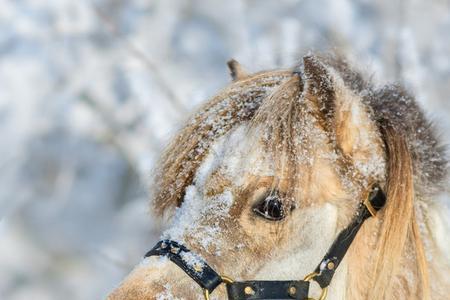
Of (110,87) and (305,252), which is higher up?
(110,87)

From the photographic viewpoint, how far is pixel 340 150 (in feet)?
6.21

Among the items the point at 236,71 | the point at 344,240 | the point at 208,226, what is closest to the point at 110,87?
the point at 236,71

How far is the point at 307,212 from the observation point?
5.93ft

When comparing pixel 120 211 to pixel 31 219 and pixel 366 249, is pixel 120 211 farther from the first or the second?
pixel 366 249

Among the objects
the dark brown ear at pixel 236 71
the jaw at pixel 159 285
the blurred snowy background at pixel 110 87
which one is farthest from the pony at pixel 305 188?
the blurred snowy background at pixel 110 87

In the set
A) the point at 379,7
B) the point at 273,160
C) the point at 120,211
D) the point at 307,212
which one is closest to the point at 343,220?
the point at 307,212

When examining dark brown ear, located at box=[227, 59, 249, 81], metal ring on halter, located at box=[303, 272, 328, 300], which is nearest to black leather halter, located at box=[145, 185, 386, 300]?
metal ring on halter, located at box=[303, 272, 328, 300]

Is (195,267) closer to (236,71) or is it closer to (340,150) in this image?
(340,150)

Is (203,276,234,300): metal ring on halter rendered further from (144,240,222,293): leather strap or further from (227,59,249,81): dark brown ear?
(227,59,249,81): dark brown ear

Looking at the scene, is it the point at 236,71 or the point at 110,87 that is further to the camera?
the point at 110,87

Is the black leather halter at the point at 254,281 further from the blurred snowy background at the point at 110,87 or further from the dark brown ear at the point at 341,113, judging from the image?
the blurred snowy background at the point at 110,87

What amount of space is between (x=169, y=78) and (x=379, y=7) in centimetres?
317

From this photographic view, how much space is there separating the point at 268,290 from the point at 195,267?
23cm

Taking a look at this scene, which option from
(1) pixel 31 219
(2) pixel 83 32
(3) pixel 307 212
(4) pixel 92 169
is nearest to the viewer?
(3) pixel 307 212
